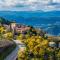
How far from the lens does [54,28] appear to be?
6.42 feet

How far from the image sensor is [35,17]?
6.52ft

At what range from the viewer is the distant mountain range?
1.96m

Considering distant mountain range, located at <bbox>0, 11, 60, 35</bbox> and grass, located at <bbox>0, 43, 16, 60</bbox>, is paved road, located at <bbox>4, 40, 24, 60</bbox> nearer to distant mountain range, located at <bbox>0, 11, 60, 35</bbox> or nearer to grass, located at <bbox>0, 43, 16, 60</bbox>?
grass, located at <bbox>0, 43, 16, 60</bbox>

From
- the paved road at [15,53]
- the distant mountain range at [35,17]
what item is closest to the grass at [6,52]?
the paved road at [15,53]

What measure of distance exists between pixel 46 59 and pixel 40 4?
0.62 metres

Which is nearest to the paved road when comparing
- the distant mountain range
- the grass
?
the grass

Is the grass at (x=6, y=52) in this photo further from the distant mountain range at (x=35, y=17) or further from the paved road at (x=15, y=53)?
the distant mountain range at (x=35, y=17)

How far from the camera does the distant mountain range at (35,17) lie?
1.96m

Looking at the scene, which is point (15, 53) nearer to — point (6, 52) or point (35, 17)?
point (6, 52)

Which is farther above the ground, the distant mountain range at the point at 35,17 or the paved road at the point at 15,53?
the distant mountain range at the point at 35,17

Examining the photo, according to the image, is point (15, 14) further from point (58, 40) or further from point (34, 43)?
point (58, 40)

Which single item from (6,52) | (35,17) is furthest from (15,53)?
(35,17)

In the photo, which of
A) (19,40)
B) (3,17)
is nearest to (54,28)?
(19,40)

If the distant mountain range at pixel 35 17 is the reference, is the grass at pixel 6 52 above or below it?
below
